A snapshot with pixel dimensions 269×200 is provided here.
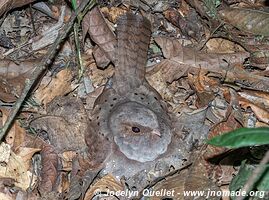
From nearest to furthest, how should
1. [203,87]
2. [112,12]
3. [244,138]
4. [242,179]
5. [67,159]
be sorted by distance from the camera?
[244,138] < [242,179] < [67,159] < [203,87] < [112,12]

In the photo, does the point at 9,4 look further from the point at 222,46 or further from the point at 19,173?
the point at 222,46

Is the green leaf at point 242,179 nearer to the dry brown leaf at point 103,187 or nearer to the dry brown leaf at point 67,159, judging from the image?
the dry brown leaf at point 103,187

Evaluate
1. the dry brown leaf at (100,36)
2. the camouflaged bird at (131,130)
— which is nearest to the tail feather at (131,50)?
the camouflaged bird at (131,130)

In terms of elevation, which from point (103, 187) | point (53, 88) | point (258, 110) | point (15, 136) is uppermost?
point (53, 88)

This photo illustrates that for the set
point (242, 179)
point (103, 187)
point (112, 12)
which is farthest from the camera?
point (112, 12)

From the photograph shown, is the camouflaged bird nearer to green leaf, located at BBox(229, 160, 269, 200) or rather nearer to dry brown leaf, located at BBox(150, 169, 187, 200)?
dry brown leaf, located at BBox(150, 169, 187, 200)

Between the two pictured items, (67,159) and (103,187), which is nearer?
(103,187)

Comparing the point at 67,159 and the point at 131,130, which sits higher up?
the point at 131,130

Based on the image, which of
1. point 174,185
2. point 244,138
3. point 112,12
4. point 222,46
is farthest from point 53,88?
point 244,138
